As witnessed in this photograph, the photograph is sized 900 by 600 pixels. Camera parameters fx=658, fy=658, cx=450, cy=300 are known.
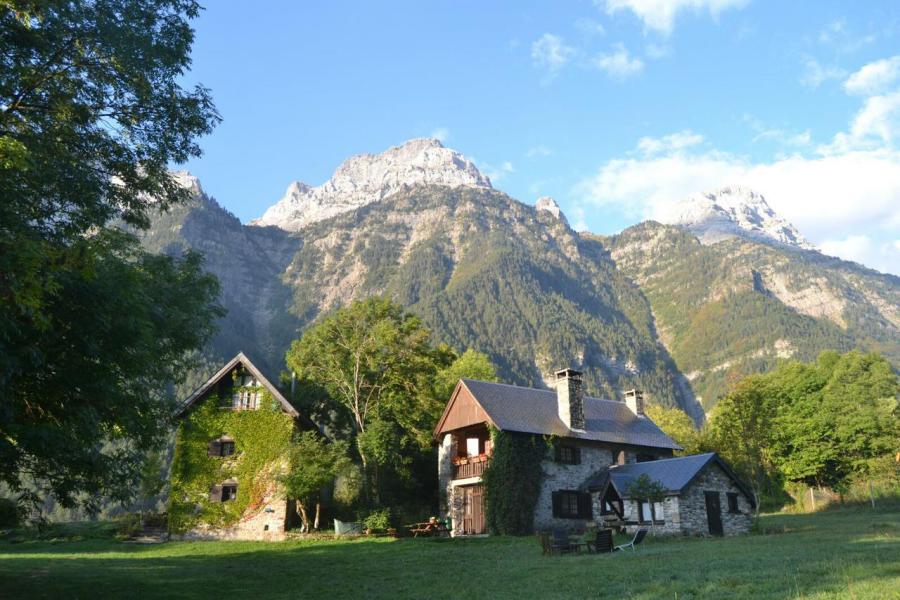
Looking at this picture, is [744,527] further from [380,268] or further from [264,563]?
[380,268]

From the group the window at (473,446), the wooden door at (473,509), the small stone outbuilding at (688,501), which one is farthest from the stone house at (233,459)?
the small stone outbuilding at (688,501)

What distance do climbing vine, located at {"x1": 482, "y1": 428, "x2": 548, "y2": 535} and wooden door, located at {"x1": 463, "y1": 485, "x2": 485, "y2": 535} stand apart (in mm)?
1891

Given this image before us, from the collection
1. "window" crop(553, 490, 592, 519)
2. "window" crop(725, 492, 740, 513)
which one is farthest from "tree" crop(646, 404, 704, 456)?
"window" crop(725, 492, 740, 513)

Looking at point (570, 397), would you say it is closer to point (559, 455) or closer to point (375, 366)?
point (559, 455)

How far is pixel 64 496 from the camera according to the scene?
13305mm

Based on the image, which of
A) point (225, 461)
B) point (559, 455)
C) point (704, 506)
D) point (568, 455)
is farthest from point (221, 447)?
point (704, 506)

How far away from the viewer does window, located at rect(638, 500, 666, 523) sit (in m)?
30.4

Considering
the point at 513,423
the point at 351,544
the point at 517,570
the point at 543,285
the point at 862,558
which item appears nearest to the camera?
the point at 862,558

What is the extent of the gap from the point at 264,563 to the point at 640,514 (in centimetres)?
1794

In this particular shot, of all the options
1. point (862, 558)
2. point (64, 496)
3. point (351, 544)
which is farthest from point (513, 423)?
point (64, 496)

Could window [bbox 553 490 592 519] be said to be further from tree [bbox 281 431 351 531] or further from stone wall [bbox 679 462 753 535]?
tree [bbox 281 431 351 531]

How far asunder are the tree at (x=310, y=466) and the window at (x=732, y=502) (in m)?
18.9

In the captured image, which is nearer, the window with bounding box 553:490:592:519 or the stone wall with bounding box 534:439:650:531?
the stone wall with bounding box 534:439:650:531

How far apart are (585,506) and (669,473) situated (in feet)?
20.4
